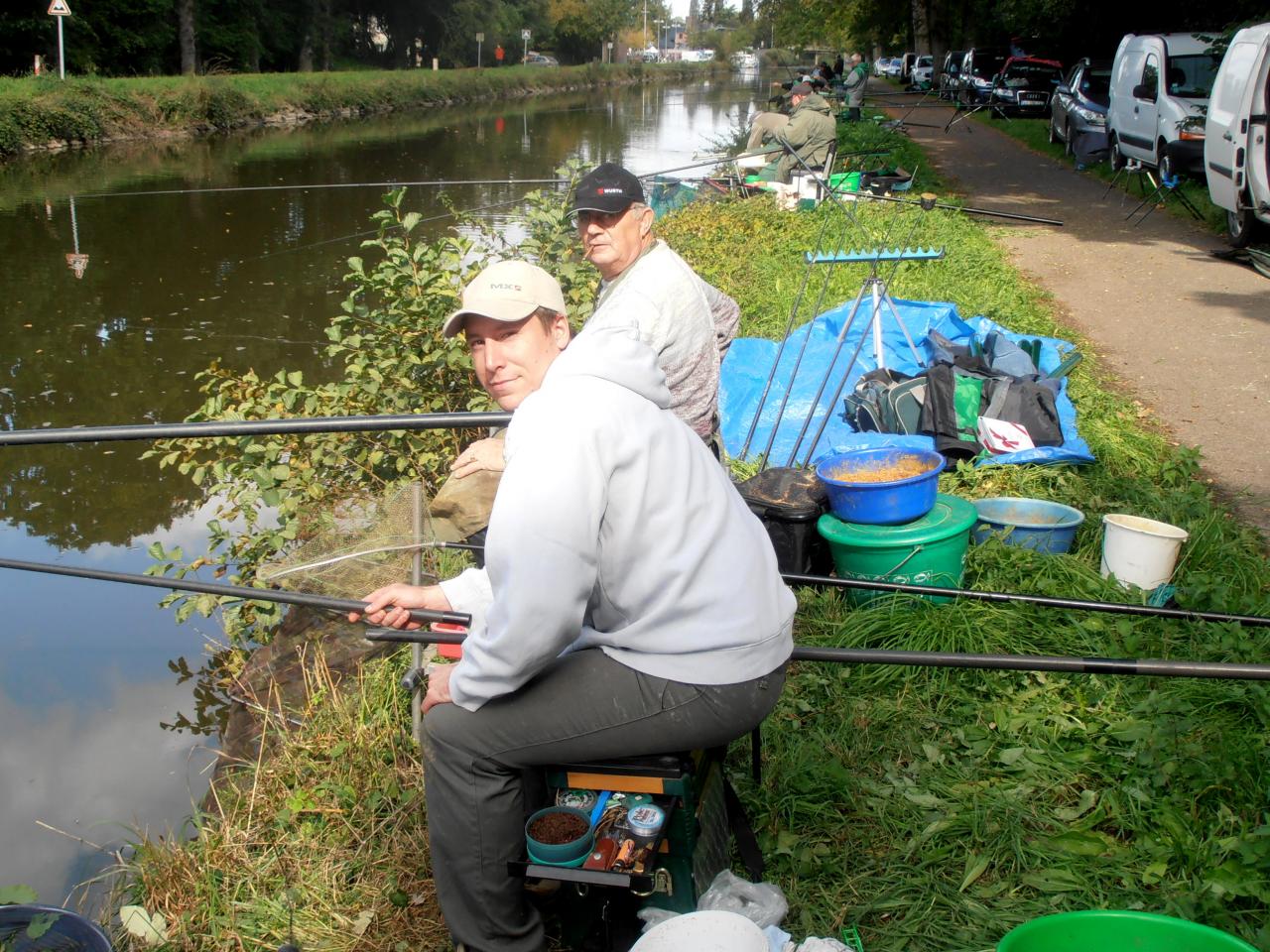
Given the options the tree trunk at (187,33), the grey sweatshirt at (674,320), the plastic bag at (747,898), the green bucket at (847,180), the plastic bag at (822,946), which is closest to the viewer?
the plastic bag at (822,946)

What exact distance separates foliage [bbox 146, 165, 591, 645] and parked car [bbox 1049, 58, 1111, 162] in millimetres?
13797

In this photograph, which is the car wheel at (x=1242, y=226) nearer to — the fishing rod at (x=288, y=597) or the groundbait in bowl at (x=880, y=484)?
the groundbait in bowl at (x=880, y=484)

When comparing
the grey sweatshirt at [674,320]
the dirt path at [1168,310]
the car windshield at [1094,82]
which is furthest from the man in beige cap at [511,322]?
the car windshield at [1094,82]

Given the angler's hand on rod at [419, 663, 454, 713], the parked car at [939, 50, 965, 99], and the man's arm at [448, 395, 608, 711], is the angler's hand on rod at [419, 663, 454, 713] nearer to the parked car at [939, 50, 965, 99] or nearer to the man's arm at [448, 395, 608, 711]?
the man's arm at [448, 395, 608, 711]

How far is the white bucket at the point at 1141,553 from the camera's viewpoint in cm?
415

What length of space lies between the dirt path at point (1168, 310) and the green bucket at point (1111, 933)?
316 cm

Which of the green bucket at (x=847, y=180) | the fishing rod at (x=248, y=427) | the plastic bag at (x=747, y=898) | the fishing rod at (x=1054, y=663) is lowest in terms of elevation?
the plastic bag at (x=747, y=898)

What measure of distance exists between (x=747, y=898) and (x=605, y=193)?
2404mm

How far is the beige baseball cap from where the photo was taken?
2.32 meters

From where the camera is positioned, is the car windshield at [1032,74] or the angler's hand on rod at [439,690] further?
the car windshield at [1032,74]

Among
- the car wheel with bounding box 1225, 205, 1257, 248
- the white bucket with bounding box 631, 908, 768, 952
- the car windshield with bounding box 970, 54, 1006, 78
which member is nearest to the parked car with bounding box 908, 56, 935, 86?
the car windshield with bounding box 970, 54, 1006, 78

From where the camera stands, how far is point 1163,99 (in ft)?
44.2

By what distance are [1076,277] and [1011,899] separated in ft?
27.3

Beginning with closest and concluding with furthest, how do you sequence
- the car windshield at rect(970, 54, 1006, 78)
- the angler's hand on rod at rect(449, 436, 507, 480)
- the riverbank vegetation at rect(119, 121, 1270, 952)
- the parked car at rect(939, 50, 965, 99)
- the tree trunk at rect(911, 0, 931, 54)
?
1. the riverbank vegetation at rect(119, 121, 1270, 952)
2. the angler's hand on rod at rect(449, 436, 507, 480)
3. the car windshield at rect(970, 54, 1006, 78)
4. the parked car at rect(939, 50, 965, 99)
5. the tree trunk at rect(911, 0, 931, 54)
